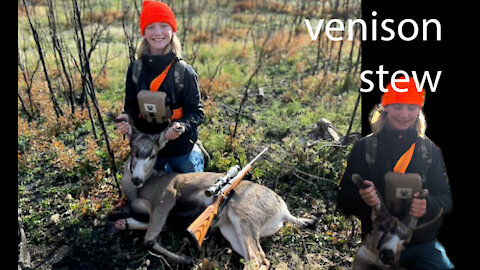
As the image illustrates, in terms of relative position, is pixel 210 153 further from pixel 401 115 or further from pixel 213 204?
pixel 401 115

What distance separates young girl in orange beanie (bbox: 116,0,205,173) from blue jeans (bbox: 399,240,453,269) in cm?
251

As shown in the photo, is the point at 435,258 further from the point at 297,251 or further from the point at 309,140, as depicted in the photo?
the point at 309,140

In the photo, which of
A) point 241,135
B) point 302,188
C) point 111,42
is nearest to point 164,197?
point 302,188

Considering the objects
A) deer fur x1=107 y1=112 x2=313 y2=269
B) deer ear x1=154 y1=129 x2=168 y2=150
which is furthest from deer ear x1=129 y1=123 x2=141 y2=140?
deer ear x1=154 y1=129 x2=168 y2=150

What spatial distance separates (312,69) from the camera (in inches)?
414

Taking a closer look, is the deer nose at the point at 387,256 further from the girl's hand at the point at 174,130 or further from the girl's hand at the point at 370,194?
the girl's hand at the point at 174,130

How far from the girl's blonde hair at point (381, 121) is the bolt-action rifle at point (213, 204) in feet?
5.74

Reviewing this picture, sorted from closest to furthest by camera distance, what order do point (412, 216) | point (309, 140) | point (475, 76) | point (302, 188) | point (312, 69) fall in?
point (475, 76) → point (412, 216) → point (302, 188) → point (309, 140) → point (312, 69)

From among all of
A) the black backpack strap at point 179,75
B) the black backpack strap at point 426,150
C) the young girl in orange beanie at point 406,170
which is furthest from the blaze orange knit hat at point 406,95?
the black backpack strap at point 179,75

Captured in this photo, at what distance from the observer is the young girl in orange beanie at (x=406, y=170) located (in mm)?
2805

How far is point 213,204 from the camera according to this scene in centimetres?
410

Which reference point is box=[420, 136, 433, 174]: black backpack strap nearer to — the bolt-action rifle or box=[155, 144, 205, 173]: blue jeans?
the bolt-action rifle

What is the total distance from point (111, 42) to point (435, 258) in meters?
12.5

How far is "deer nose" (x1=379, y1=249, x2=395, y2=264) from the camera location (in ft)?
9.71
